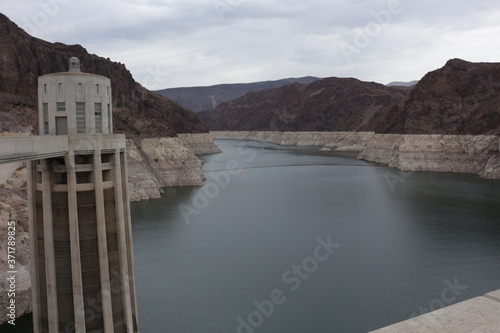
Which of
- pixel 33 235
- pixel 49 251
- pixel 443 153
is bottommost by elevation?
pixel 49 251

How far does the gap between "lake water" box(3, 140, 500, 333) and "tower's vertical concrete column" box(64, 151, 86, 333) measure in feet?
21.3

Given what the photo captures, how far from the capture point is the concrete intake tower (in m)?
12.9

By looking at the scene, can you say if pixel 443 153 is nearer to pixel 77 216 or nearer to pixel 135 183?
pixel 135 183

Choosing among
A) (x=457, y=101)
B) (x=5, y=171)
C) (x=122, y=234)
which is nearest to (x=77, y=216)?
(x=122, y=234)

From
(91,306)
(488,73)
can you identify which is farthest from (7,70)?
(488,73)

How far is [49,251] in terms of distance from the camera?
1295cm

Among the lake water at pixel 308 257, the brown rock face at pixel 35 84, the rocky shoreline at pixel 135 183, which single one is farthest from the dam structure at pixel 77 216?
the brown rock face at pixel 35 84

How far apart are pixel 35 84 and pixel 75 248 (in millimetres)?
52935

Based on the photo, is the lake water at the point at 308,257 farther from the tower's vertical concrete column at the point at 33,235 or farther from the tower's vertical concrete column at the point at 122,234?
the tower's vertical concrete column at the point at 33,235

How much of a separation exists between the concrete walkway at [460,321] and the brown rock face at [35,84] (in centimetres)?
4180

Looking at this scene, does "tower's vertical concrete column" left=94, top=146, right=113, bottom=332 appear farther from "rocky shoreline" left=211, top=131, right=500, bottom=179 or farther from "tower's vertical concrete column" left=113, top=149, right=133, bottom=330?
"rocky shoreline" left=211, top=131, right=500, bottom=179

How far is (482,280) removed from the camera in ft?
80.7

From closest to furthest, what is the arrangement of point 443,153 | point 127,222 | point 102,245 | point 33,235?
point 102,245 < point 33,235 < point 127,222 < point 443,153

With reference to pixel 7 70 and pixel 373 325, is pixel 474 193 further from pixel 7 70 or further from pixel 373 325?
pixel 7 70
